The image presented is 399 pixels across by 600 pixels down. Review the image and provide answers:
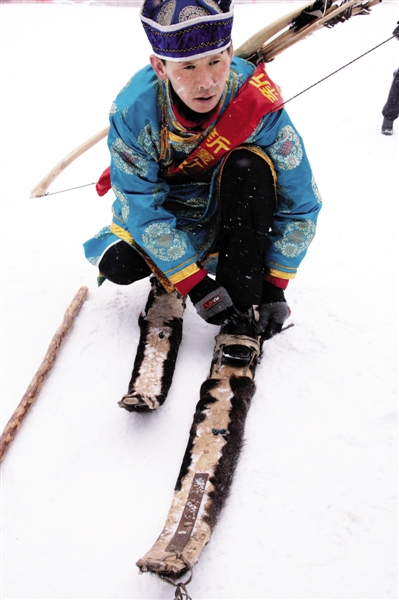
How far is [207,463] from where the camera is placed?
1600 millimetres

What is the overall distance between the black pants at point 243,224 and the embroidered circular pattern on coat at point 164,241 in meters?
0.16

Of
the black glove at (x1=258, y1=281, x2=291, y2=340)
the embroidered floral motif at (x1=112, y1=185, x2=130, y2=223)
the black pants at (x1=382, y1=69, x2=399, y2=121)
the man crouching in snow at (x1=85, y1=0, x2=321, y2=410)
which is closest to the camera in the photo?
the man crouching in snow at (x1=85, y1=0, x2=321, y2=410)

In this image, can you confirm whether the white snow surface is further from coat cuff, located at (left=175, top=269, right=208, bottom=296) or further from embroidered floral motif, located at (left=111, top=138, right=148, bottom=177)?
embroidered floral motif, located at (left=111, top=138, right=148, bottom=177)

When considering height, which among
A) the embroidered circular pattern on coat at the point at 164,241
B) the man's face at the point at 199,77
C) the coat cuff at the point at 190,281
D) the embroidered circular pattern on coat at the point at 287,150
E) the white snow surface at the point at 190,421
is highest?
the man's face at the point at 199,77

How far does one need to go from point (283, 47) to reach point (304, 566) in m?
1.63

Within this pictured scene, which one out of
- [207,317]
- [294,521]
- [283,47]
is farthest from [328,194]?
[294,521]

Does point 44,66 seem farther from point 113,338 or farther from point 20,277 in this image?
point 113,338

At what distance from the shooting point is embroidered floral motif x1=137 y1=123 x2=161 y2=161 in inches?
69.9

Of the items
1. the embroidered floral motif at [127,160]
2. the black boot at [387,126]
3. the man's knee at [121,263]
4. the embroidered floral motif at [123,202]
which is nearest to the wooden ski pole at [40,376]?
the man's knee at [121,263]

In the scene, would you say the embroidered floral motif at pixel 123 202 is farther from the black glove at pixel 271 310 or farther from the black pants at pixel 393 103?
the black pants at pixel 393 103

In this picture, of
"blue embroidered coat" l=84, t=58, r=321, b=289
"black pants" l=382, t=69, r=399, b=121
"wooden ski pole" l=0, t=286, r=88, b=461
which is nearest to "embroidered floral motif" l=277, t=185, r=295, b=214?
"blue embroidered coat" l=84, t=58, r=321, b=289

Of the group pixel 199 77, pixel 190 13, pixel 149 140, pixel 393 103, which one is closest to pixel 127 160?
pixel 149 140

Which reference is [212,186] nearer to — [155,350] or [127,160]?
[127,160]

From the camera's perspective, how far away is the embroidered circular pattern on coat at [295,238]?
1.93 metres
